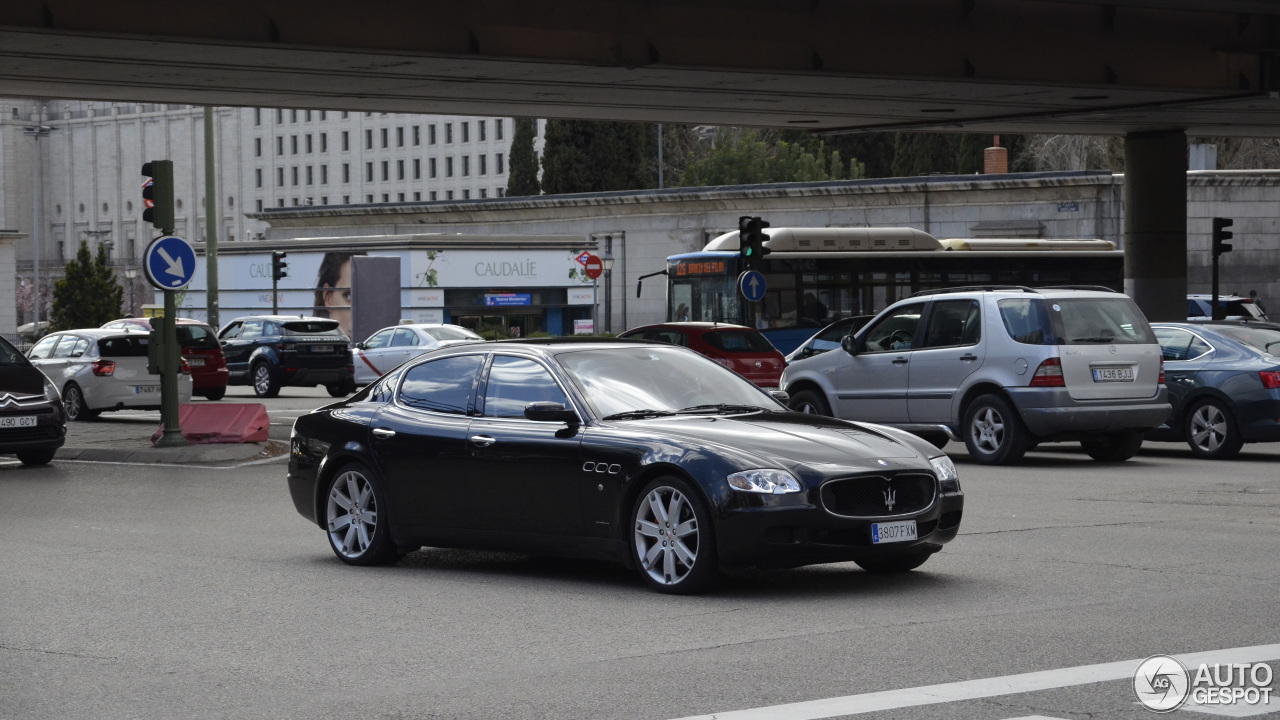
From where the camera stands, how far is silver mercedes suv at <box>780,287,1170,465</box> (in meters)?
17.0

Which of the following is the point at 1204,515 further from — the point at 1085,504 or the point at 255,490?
the point at 255,490

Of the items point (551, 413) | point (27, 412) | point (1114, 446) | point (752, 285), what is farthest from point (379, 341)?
point (551, 413)

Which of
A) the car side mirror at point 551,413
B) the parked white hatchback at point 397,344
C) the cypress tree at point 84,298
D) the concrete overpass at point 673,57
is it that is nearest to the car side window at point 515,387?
the car side mirror at point 551,413

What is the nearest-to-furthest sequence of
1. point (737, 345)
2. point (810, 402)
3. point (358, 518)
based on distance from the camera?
point (358, 518) < point (810, 402) < point (737, 345)

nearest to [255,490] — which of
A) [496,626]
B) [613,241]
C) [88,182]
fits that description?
[496,626]

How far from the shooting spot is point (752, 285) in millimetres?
31500

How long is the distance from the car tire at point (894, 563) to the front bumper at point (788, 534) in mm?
628

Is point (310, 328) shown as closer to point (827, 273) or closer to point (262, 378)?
point (262, 378)

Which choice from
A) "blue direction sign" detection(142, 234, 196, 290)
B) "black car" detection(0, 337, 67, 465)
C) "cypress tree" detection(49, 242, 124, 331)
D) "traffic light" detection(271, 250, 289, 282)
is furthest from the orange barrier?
"cypress tree" detection(49, 242, 124, 331)

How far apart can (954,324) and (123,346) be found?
1422 centimetres

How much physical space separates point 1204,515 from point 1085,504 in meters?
1.13

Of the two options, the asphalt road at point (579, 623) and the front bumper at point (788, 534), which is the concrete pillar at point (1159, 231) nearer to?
the asphalt road at point (579, 623)

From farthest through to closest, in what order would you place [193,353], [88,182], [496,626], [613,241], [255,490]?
[88,182]
[613,241]
[193,353]
[255,490]
[496,626]

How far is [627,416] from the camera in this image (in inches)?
A: 374
